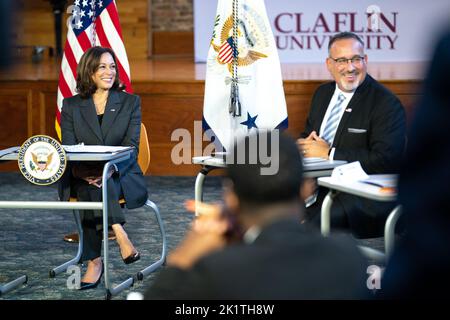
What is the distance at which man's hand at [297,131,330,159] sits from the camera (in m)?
4.46

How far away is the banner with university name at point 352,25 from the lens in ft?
31.6

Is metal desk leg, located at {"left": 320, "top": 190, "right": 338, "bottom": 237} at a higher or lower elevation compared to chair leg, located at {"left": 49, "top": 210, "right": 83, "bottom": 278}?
higher

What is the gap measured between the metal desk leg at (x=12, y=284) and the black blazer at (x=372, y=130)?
5.73 ft

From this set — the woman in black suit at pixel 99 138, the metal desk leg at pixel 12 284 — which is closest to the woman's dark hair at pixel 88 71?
the woman in black suit at pixel 99 138

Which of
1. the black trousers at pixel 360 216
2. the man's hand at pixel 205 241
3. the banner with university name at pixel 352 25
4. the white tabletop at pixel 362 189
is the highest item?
the banner with university name at pixel 352 25

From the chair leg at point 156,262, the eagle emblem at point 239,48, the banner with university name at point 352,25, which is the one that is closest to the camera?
the chair leg at point 156,262

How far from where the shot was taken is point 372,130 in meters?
4.48

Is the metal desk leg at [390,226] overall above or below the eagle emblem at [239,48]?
below

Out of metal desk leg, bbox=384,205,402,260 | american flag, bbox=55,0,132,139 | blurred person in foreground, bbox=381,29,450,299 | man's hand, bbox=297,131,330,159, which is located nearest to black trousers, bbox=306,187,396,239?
man's hand, bbox=297,131,330,159

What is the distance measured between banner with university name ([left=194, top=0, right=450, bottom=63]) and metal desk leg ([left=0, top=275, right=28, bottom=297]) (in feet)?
18.8

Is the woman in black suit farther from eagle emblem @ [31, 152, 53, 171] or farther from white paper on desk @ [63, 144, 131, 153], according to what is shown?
eagle emblem @ [31, 152, 53, 171]

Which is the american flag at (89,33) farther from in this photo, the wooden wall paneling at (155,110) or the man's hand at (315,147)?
the man's hand at (315,147)
